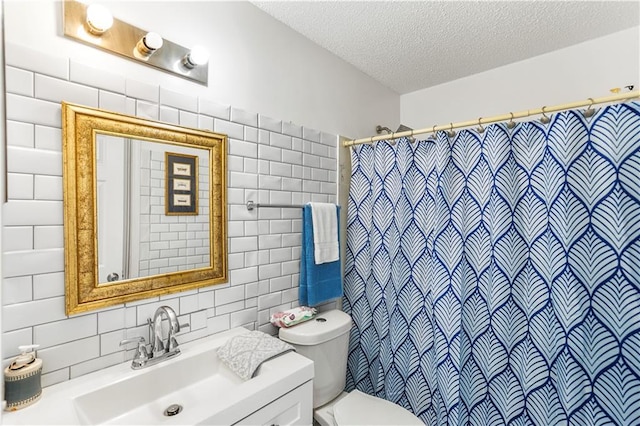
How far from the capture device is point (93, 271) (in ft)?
3.70

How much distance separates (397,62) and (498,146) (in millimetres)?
959

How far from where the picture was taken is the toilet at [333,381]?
1565mm

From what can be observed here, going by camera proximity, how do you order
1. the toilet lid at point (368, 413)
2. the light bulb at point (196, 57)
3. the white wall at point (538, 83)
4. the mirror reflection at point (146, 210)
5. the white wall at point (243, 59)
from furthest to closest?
1. the white wall at point (538, 83)
2. the toilet lid at point (368, 413)
3. the light bulb at point (196, 57)
4. the mirror reflection at point (146, 210)
5. the white wall at point (243, 59)

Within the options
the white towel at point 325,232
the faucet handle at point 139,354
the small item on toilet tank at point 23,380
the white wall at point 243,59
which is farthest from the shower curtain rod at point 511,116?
the small item on toilet tank at point 23,380

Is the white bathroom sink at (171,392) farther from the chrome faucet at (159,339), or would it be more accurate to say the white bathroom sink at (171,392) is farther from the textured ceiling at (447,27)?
the textured ceiling at (447,27)

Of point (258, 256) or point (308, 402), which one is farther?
point (258, 256)

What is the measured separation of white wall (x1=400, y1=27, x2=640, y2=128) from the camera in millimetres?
1804

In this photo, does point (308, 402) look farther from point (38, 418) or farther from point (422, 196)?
point (422, 196)

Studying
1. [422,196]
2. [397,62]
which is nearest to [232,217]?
[422,196]

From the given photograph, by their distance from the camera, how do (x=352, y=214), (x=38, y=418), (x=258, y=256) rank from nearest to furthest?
(x=38, y=418) → (x=258, y=256) → (x=352, y=214)

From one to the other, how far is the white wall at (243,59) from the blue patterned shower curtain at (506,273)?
453 millimetres

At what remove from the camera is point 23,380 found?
0.93 meters

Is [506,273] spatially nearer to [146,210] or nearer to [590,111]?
[590,111]

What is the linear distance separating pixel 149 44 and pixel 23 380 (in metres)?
1.13
